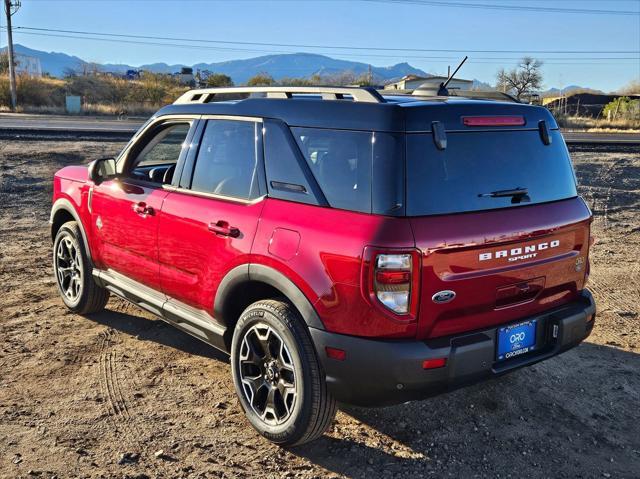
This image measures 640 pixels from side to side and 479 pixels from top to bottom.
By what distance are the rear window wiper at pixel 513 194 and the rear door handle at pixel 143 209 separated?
2.31m

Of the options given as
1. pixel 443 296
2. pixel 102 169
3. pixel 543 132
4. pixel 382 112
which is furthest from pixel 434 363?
pixel 102 169

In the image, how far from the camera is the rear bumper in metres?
2.80

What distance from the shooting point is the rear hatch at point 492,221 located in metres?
2.83

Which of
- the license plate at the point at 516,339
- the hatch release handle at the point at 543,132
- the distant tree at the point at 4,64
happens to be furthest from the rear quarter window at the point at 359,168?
the distant tree at the point at 4,64

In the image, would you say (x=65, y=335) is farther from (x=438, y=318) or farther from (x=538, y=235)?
(x=538, y=235)

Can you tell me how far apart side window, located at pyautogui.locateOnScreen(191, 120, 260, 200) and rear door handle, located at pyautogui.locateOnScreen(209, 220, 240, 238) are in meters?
0.20

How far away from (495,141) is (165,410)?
2605mm

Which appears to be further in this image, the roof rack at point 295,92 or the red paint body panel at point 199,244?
the red paint body panel at point 199,244

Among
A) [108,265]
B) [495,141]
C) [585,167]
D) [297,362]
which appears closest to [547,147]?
[495,141]

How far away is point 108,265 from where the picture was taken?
478 cm

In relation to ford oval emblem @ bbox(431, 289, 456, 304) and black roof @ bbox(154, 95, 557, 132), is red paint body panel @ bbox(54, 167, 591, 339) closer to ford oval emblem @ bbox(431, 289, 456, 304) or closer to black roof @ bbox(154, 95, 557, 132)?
ford oval emblem @ bbox(431, 289, 456, 304)

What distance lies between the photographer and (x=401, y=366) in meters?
2.79

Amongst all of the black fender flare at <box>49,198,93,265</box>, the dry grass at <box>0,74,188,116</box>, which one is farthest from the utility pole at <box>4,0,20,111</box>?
the black fender flare at <box>49,198,93,265</box>

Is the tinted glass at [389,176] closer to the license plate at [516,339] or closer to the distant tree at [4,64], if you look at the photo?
the license plate at [516,339]
